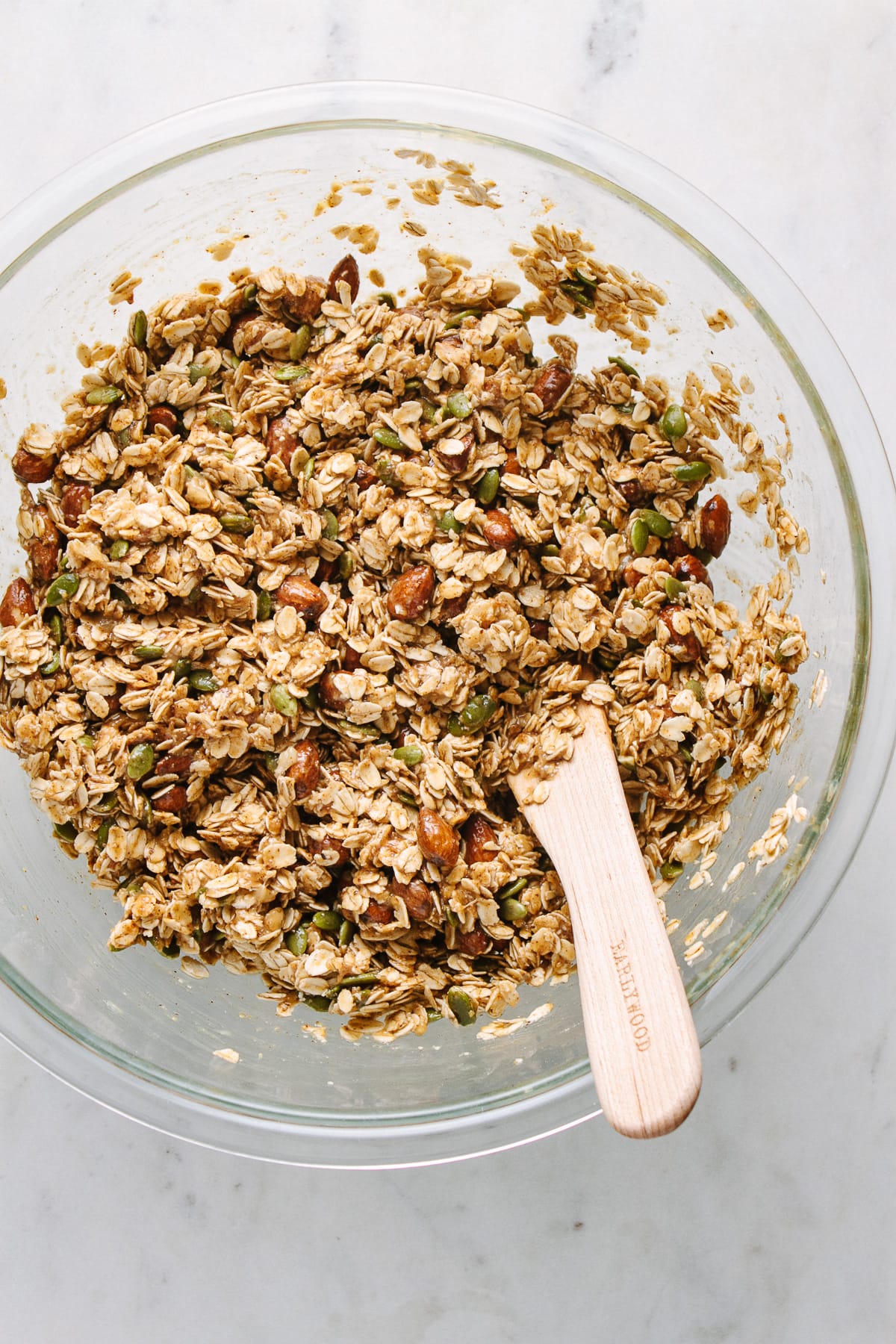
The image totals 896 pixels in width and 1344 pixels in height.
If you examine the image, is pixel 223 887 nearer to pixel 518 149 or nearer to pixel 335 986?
pixel 335 986

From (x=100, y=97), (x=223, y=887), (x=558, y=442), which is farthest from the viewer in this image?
(x=100, y=97)

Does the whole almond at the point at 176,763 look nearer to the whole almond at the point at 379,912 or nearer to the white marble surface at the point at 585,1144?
the whole almond at the point at 379,912

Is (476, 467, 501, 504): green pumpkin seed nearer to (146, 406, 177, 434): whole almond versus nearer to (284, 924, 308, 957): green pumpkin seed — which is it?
(146, 406, 177, 434): whole almond

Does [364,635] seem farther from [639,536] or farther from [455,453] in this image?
[639,536]

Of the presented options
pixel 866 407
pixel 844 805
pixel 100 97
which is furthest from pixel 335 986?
pixel 100 97

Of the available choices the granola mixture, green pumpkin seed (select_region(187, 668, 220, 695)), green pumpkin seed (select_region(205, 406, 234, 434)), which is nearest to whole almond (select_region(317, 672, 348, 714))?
the granola mixture

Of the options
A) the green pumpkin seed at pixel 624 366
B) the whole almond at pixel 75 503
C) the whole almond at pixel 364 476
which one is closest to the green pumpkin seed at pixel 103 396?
the whole almond at pixel 75 503

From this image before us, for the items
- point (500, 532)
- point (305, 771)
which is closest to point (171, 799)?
point (305, 771)
